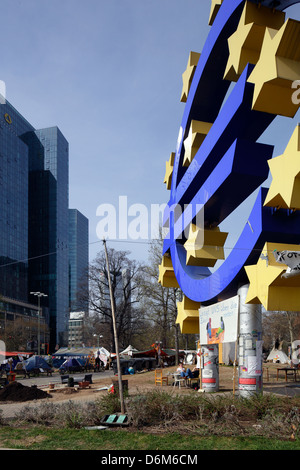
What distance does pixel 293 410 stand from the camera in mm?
10609

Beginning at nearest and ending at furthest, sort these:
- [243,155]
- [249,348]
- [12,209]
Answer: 1. [243,155]
2. [249,348]
3. [12,209]

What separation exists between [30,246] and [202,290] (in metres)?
123

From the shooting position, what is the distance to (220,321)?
15531 mm

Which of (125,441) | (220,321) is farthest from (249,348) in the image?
(125,441)

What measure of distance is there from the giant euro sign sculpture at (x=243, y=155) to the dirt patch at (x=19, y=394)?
9161 mm

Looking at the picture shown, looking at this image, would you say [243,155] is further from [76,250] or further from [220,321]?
[76,250]

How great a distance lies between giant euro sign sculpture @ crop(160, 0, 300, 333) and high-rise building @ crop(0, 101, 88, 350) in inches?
3477

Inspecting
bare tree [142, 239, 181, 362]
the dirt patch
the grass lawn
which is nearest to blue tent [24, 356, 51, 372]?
bare tree [142, 239, 181, 362]

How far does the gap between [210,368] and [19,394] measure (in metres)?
9.34

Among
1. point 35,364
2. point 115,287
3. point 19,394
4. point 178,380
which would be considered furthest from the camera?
point 115,287

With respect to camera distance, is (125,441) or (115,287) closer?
(125,441)

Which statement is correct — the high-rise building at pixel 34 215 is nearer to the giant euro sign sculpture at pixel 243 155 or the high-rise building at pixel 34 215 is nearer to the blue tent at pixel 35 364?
the blue tent at pixel 35 364
